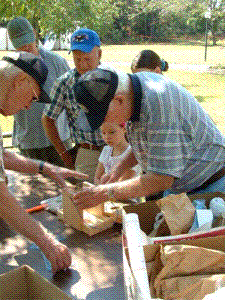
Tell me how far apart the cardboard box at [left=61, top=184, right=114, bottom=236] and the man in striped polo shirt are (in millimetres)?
84

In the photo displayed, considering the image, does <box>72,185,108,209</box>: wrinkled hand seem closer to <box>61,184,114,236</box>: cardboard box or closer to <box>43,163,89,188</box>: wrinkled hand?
<box>61,184,114,236</box>: cardboard box

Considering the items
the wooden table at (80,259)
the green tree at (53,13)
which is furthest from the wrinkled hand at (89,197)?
the green tree at (53,13)

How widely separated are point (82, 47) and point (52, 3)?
3.52 metres

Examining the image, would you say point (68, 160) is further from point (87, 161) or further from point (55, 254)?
point (55, 254)

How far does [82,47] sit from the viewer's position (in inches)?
129

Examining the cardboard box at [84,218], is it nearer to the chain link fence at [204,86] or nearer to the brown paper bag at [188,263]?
the brown paper bag at [188,263]

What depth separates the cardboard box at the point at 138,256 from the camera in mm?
1242

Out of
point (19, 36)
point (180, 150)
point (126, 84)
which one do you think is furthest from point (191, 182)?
point (19, 36)

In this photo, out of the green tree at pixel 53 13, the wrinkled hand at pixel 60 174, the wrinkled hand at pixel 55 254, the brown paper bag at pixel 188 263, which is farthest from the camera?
the green tree at pixel 53 13

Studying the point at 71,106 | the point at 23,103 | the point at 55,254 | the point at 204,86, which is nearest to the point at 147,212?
the point at 55,254

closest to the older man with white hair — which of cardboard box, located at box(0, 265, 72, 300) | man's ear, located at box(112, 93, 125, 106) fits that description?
cardboard box, located at box(0, 265, 72, 300)

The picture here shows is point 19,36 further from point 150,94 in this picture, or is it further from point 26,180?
point 150,94

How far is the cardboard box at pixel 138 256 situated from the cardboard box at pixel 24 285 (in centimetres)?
30

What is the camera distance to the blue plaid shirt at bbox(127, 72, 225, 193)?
190cm
